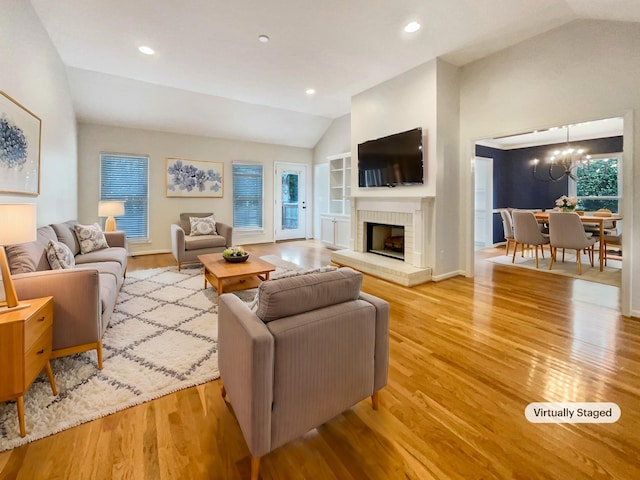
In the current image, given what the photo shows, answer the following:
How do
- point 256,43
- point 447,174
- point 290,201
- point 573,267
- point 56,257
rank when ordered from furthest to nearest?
point 290,201 < point 573,267 < point 447,174 < point 256,43 < point 56,257

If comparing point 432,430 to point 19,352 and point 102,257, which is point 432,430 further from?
point 102,257

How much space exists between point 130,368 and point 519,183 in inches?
349

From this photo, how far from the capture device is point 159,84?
497 centimetres

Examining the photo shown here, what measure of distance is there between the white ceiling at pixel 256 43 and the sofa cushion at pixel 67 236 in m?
2.22

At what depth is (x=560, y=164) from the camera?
706cm

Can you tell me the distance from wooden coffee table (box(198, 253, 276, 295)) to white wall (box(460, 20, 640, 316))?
308 centimetres

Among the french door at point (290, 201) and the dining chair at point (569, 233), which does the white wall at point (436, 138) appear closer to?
the dining chair at point (569, 233)

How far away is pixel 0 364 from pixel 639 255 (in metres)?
4.89

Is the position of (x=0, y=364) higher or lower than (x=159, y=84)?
lower

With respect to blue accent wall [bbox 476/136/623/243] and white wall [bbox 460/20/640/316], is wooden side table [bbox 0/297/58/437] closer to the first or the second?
white wall [bbox 460/20/640/316]

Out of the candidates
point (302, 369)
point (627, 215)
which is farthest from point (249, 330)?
point (627, 215)

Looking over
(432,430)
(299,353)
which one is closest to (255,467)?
(299,353)

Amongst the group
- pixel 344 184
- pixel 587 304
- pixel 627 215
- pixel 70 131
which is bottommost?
pixel 587 304

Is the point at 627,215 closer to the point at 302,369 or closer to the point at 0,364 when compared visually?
the point at 302,369
